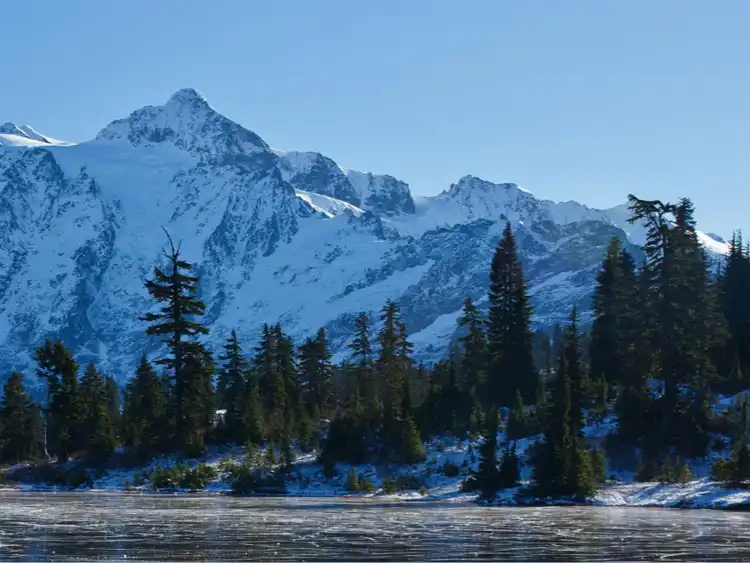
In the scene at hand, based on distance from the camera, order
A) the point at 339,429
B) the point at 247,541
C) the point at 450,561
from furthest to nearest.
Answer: the point at 339,429
the point at 247,541
the point at 450,561

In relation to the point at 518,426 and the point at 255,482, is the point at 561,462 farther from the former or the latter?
the point at 255,482

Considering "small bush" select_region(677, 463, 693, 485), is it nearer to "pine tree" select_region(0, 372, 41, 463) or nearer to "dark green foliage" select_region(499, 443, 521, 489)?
"dark green foliage" select_region(499, 443, 521, 489)

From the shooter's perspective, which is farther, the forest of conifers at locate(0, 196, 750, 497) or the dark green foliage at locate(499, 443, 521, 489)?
the forest of conifers at locate(0, 196, 750, 497)

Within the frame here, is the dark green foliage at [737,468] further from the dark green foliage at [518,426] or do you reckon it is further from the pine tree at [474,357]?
the pine tree at [474,357]

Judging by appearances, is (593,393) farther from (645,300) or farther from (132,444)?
(132,444)

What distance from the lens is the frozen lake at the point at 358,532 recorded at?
2762 cm

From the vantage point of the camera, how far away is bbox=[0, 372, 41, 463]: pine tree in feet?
254

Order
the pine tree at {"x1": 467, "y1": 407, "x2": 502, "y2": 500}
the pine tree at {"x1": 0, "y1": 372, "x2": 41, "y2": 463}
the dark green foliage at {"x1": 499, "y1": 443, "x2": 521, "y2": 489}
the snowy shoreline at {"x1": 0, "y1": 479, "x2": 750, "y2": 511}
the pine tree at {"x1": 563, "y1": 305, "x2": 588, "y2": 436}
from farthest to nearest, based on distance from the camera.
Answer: the pine tree at {"x1": 0, "y1": 372, "x2": 41, "y2": 463}, the pine tree at {"x1": 563, "y1": 305, "x2": 588, "y2": 436}, the dark green foliage at {"x1": 499, "y1": 443, "x2": 521, "y2": 489}, the pine tree at {"x1": 467, "y1": 407, "x2": 502, "y2": 500}, the snowy shoreline at {"x1": 0, "y1": 479, "x2": 750, "y2": 511}

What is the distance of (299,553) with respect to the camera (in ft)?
91.2

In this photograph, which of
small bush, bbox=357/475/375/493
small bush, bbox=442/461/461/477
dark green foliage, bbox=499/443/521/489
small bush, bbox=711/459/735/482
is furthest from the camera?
small bush, bbox=442/461/461/477

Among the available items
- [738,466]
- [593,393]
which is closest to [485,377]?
[593,393]

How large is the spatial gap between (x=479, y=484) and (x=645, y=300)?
19.8 m

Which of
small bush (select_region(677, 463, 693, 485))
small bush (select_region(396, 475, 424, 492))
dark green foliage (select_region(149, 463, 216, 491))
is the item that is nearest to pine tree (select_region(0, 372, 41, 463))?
dark green foliage (select_region(149, 463, 216, 491))

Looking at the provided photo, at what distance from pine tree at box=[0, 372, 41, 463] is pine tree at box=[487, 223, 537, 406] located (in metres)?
31.0
